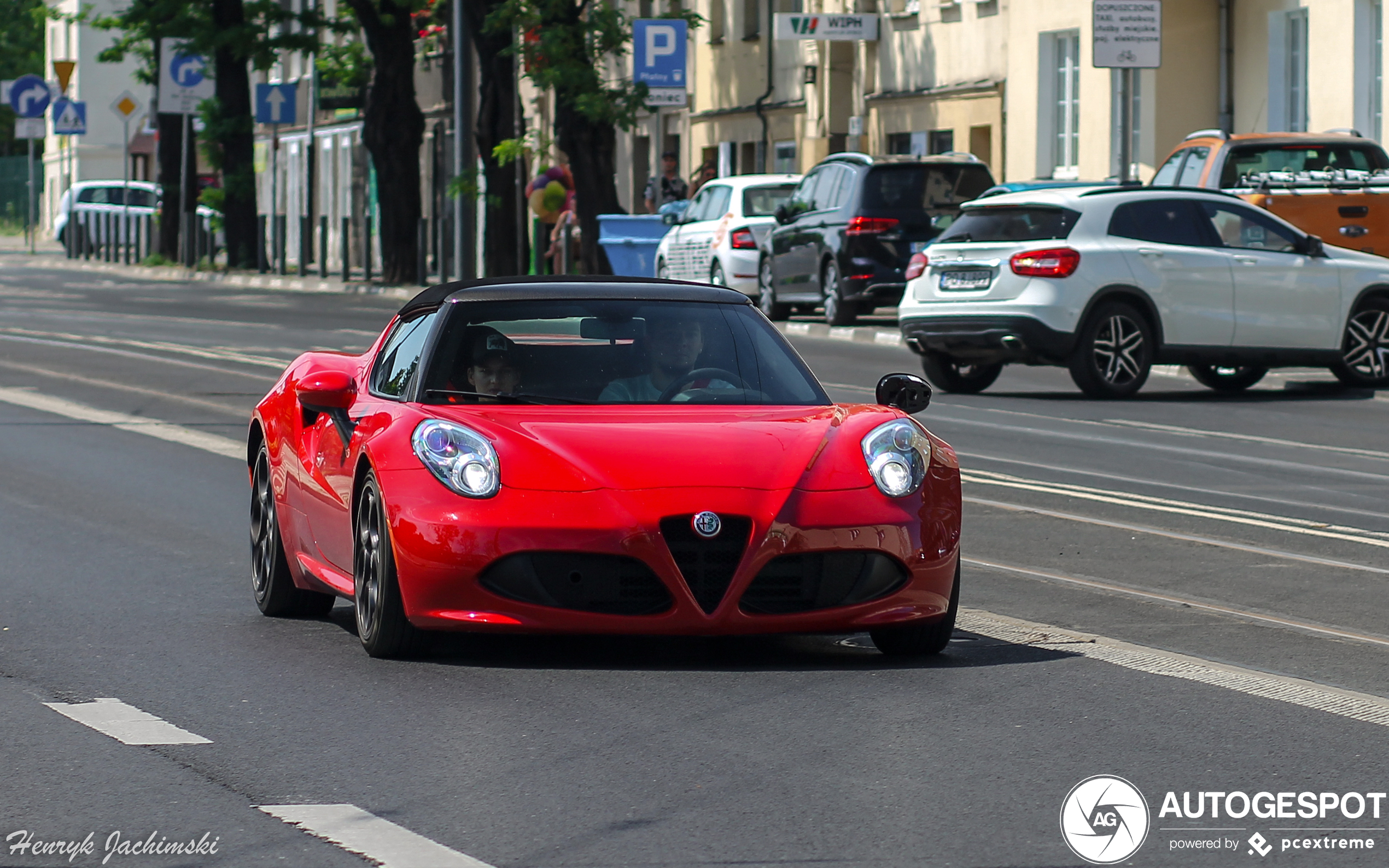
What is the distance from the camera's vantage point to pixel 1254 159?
78.8 ft

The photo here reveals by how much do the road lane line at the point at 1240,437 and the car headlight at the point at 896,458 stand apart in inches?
307

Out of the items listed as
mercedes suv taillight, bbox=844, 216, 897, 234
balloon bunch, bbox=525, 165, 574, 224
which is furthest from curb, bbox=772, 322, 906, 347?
balloon bunch, bbox=525, 165, 574, 224

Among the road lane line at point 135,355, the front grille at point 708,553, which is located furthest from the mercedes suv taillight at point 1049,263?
the front grille at point 708,553

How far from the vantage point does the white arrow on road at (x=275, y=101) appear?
48.8 meters

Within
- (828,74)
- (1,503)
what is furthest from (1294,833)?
(828,74)

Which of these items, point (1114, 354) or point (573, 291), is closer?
point (573, 291)

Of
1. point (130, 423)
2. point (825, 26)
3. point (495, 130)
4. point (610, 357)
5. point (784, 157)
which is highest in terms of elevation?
point (825, 26)

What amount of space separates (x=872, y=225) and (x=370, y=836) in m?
22.4

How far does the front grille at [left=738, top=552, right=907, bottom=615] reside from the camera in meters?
7.27

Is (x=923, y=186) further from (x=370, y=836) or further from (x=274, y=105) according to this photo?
(x=274, y=105)

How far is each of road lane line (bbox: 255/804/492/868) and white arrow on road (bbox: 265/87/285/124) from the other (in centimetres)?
4422

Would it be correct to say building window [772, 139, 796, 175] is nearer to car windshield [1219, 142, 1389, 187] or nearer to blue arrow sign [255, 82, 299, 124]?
blue arrow sign [255, 82, 299, 124]

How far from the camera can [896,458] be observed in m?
7.52

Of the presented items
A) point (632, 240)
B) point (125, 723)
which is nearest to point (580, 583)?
point (125, 723)
